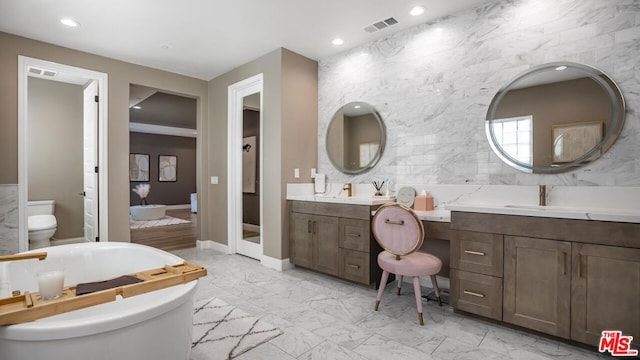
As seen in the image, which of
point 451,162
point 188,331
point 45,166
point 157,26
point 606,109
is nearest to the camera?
point 188,331

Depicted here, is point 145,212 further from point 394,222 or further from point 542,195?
point 542,195

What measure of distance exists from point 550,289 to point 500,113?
1462 millimetres

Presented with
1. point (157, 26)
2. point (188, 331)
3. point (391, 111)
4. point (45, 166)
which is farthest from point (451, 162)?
point (45, 166)

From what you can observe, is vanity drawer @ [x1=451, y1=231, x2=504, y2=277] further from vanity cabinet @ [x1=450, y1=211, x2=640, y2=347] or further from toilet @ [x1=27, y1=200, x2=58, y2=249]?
toilet @ [x1=27, y1=200, x2=58, y2=249]

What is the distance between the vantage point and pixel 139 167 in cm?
947

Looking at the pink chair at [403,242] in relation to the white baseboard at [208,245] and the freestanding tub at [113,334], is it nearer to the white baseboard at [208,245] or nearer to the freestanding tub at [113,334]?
the freestanding tub at [113,334]

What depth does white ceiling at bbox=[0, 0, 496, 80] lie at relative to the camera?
9.40 feet

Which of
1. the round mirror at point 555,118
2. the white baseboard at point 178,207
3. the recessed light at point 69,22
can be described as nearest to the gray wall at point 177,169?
the white baseboard at point 178,207

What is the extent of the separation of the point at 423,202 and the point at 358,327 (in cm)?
132

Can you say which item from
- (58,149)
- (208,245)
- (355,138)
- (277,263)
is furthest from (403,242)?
(58,149)

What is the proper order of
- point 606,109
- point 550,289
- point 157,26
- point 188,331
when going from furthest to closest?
point 157,26
point 606,109
point 550,289
point 188,331

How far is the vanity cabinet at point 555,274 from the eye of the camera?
1837 mm

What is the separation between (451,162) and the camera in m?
2.99

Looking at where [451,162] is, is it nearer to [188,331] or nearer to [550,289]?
[550,289]
